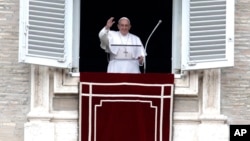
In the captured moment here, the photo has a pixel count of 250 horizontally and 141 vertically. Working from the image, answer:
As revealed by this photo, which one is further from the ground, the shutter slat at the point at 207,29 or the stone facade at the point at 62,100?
the shutter slat at the point at 207,29

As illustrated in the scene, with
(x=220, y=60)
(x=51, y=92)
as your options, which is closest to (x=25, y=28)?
(x=51, y=92)

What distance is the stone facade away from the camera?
1953 centimetres

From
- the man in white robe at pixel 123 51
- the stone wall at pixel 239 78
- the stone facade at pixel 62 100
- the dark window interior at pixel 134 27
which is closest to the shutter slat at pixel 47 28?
the stone facade at pixel 62 100

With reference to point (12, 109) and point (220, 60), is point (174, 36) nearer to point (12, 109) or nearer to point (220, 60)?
point (220, 60)

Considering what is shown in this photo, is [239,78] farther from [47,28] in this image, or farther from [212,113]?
[47,28]

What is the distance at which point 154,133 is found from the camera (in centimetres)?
1947

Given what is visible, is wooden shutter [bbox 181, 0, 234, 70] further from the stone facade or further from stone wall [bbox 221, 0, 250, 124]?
stone wall [bbox 221, 0, 250, 124]

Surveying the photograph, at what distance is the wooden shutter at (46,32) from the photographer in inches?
763

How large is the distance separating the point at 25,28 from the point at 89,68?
1355mm

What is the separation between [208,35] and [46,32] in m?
1.95

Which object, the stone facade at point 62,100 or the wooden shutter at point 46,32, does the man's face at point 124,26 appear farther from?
the stone facade at point 62,100

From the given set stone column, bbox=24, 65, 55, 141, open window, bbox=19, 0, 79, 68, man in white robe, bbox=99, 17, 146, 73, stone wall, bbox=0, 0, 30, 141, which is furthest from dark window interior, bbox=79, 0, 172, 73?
stone wall, bbox=0, 0, 30, 141

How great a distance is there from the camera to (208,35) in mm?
19594

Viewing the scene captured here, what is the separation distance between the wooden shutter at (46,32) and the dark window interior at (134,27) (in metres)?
0.74
